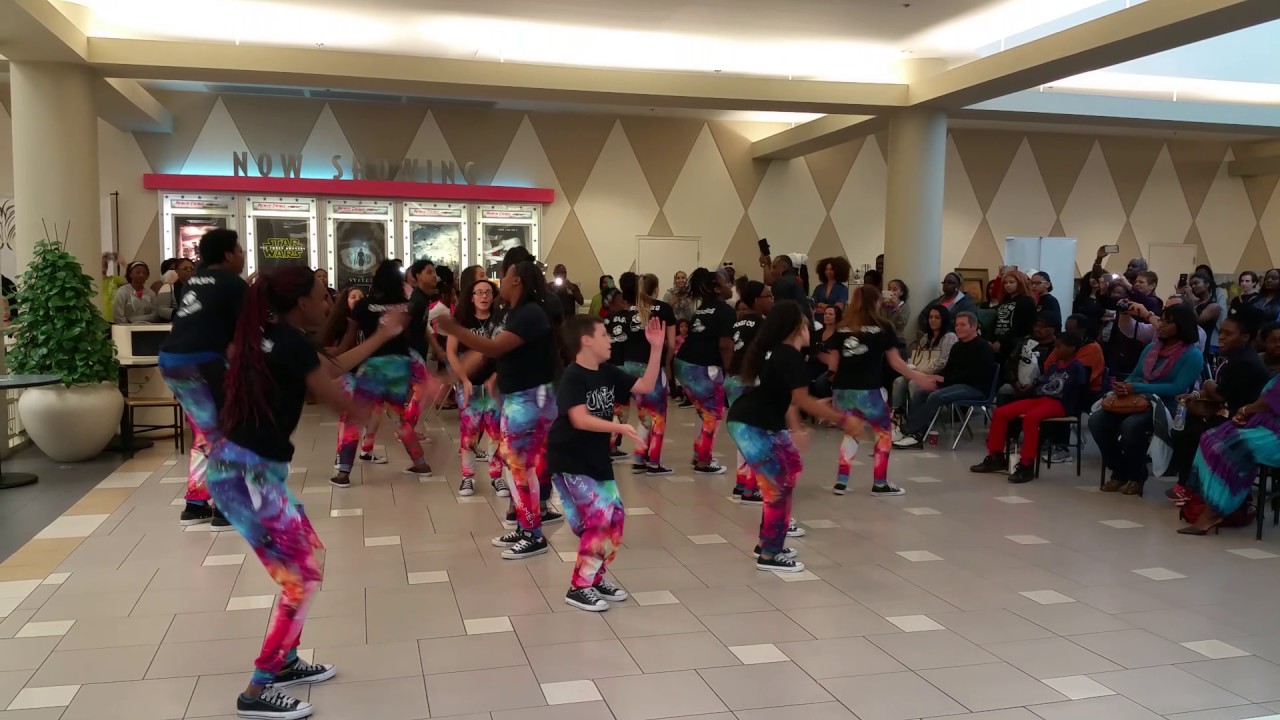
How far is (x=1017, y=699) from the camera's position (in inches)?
138

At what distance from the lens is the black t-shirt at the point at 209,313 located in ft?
13.6

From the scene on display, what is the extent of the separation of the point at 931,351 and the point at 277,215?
30.4ft

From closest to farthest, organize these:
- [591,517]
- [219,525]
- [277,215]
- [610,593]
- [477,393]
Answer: [591,517] < [610,593] < [219,525] < [477,393] < [277,215]

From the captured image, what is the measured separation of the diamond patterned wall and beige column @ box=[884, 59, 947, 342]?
477 cm

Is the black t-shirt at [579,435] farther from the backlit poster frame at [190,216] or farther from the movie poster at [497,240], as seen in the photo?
the backlit poster frame at [190,216]

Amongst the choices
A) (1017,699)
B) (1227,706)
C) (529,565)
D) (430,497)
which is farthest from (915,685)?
(430,497)

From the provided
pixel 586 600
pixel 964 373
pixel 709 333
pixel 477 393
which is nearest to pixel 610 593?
pixel 586 600

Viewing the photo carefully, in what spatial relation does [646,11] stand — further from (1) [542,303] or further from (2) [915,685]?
(2) [915,685]

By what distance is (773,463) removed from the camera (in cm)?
493

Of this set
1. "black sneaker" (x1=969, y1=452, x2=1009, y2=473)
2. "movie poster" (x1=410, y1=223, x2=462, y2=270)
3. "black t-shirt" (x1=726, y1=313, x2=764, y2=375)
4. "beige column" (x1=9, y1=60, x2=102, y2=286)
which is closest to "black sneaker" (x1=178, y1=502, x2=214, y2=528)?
"black t-shirt" (x1=726, y1=313, x2=764, y2=375)

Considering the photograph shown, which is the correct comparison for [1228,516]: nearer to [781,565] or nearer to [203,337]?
[781,565]

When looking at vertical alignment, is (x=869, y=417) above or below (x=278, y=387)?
below

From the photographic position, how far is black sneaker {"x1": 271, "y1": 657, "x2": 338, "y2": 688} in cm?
352

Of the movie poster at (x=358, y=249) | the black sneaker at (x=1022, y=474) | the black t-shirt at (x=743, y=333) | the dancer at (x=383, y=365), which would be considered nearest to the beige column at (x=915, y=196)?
the black sneaker at (x=1022, y=474)
